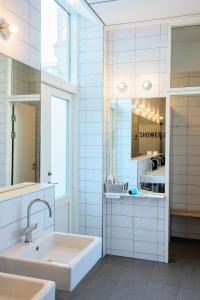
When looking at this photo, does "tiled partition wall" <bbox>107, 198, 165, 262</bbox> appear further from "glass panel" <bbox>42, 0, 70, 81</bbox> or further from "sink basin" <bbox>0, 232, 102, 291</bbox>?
"glass panel" <bbox>42, 0, 70, 81</bbox>

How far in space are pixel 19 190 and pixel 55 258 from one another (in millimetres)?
559

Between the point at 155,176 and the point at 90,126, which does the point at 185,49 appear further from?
the point at 155,176

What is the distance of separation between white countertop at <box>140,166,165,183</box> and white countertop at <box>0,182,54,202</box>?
1656 mm

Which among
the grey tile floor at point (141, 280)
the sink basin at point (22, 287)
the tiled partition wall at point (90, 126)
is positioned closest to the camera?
the sink basin at point (22, 287)

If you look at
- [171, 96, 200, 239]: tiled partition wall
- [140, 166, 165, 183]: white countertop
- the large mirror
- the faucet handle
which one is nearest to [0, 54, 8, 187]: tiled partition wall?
the large mirror

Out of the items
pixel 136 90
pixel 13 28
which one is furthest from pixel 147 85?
pixel 13 28

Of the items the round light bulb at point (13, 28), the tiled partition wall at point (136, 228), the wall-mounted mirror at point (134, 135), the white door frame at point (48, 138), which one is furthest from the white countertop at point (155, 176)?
the round light bulb at point (13, 28)

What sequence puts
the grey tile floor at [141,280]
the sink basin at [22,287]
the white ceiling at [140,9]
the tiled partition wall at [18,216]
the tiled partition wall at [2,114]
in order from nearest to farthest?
the sink basin at [22,287]
the tiled partition wall at [18,216]
the tiled partition wall at [2,114]
the grey tile floor at [141,280]
the white ceiling at [140,9]

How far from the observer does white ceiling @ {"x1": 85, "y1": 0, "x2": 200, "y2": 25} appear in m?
3.07

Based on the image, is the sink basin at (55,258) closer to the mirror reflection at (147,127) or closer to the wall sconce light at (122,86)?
the mirror reflection at (147,127)

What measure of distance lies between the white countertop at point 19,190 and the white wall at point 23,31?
1025mm

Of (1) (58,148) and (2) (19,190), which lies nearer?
(2) (19,190)

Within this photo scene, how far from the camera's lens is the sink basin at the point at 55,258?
5.30 feet

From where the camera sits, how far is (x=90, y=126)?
149 inches
